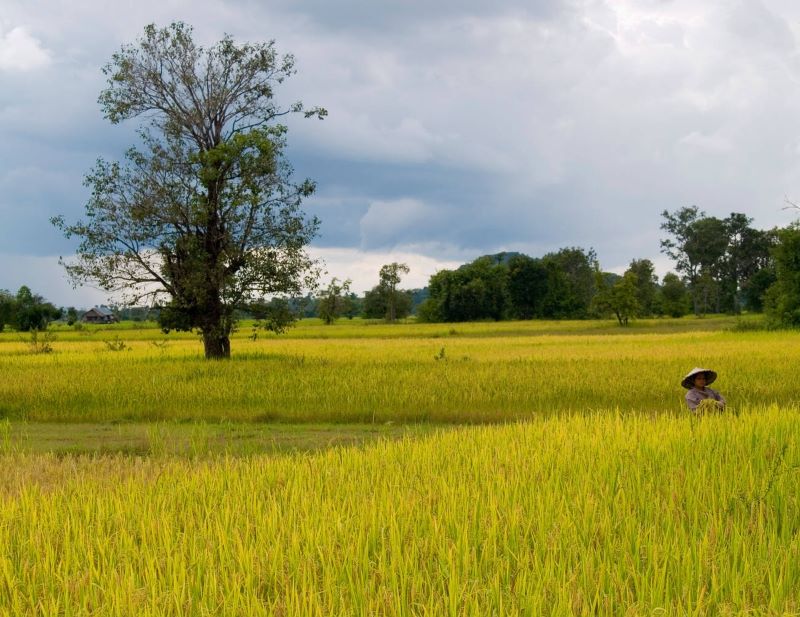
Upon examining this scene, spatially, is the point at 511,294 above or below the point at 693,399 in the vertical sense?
above

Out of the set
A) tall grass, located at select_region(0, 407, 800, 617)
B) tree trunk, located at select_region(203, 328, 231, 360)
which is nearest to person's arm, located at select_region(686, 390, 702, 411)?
tall grass, located at select_region(0, 407, 800, 617)

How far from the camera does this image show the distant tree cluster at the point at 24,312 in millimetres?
100312

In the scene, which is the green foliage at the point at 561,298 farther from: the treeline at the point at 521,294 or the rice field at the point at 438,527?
the rice field at the point at 438,527

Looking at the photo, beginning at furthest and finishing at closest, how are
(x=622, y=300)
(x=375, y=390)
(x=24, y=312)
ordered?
1. (x=24, y=312)
2. (x=622, y=300)
3. (x=375, y=390)

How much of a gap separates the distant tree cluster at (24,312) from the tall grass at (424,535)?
99132mm

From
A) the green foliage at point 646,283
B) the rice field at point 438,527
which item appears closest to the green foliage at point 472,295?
the green foliage at point 646,283

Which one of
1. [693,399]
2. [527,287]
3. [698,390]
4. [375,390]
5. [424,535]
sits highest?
[527,287]

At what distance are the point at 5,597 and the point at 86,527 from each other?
4.74 feet

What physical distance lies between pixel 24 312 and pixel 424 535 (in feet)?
360

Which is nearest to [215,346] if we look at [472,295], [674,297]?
[472,295]

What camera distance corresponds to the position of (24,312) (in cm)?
10206

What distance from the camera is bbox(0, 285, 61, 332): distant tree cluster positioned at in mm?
100312

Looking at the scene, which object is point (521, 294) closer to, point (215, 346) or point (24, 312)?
point (24, 312)

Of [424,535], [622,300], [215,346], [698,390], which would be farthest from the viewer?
[622,300]
